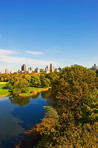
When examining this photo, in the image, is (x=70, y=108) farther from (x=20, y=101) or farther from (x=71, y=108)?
(x=20, y=101)

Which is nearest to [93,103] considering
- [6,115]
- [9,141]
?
[9,141]

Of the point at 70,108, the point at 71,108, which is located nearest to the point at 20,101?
the point at 70,108

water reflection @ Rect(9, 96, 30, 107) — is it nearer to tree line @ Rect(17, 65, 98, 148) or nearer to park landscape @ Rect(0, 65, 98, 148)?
park landscape @ Rect(0, 65, 98, 148)

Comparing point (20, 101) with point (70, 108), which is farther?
point (20, 101)

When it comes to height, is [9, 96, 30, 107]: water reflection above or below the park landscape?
below

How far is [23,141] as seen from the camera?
1780cm

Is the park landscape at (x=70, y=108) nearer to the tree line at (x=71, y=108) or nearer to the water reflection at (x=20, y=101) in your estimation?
the tree line at (x=71, y=108)

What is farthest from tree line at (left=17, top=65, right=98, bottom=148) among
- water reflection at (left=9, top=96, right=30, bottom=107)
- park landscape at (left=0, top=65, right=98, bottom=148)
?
water reflection at (left=9, top=96, right=30, bottom=107)

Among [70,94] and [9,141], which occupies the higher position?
[70,94]

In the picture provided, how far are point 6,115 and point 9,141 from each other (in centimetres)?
1234

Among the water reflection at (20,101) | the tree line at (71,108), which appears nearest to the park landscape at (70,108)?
the tree line at (71,108)

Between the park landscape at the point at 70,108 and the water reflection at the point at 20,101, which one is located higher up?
the park landscape at the point at 70,108

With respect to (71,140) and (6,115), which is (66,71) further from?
(6,115)

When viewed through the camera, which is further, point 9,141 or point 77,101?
point 9,141
